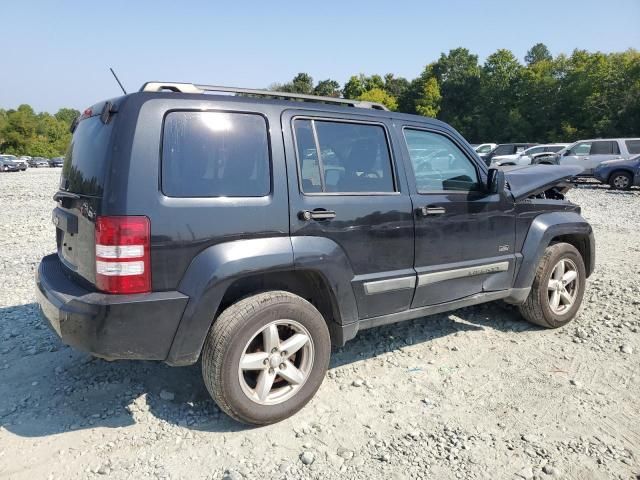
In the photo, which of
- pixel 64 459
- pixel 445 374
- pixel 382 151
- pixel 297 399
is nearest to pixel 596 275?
pixel 445 374

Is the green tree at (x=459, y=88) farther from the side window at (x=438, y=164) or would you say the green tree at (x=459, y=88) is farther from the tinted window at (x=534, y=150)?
the side window at (x=438, y=164)

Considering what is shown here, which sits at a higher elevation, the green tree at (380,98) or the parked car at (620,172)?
the green tree at (380,98)

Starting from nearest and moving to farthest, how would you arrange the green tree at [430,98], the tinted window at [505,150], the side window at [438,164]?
the side window at [438,164]
the tinted window at [505,150]
the green tree at [430,98]

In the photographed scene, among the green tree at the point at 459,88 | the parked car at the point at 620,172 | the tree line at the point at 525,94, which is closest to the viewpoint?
the parked car at the point at 620,172

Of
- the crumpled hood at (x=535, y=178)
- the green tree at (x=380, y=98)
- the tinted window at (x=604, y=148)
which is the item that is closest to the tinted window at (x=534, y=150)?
the tinted window at (x=604, y=148)

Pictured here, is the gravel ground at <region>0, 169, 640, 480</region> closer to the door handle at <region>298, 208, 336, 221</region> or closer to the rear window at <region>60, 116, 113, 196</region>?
the door handle at <region>298, 208, 336, 221</region>

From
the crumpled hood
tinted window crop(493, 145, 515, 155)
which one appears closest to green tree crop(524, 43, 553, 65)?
tinted window crop(493, 145, 515, 155)

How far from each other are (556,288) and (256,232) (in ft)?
10.1

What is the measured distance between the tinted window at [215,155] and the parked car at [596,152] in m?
17.7

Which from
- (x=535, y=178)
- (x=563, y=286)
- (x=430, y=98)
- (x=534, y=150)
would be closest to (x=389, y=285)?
(x=535, y=178)

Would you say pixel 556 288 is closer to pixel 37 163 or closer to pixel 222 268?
pixel 222 268

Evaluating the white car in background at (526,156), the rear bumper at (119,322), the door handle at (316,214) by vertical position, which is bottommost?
the rear bumper at (119,322)

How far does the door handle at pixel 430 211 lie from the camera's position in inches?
132

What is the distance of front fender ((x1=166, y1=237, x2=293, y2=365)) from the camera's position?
252cm
